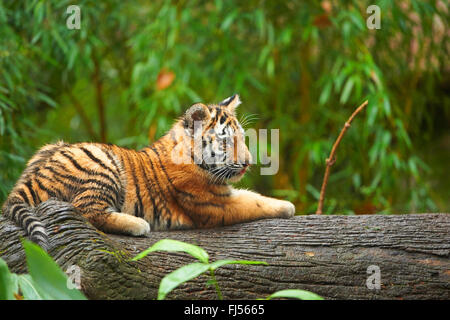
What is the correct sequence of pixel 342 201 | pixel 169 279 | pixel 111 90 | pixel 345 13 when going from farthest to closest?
pixel 111 90, pixel 342 201, pixel 345 13, pixel 169 279

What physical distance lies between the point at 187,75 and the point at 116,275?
2708 mm

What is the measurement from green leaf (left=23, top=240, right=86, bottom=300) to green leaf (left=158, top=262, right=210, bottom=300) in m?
0.33

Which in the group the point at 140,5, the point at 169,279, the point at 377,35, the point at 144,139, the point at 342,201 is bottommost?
the point at 342,201

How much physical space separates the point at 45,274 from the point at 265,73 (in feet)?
13.4

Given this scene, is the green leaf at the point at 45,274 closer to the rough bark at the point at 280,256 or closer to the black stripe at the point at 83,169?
the rough bark at the point at 280,256

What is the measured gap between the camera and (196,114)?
8.58 ft

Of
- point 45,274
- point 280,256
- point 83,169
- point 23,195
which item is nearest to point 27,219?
point 23,195

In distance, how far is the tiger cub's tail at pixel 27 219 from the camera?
2.02 meters

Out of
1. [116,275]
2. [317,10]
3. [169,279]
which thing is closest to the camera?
[169,279]

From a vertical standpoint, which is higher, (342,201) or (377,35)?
(377,35)

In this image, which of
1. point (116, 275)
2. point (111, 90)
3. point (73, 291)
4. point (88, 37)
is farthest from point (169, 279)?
point (111, 90)

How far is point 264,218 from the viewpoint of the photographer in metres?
2.59

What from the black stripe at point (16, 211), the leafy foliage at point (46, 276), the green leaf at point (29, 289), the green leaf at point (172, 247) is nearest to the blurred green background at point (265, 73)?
the black stripe at point (16, 211)

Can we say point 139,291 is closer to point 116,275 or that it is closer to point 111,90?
point 116,275
